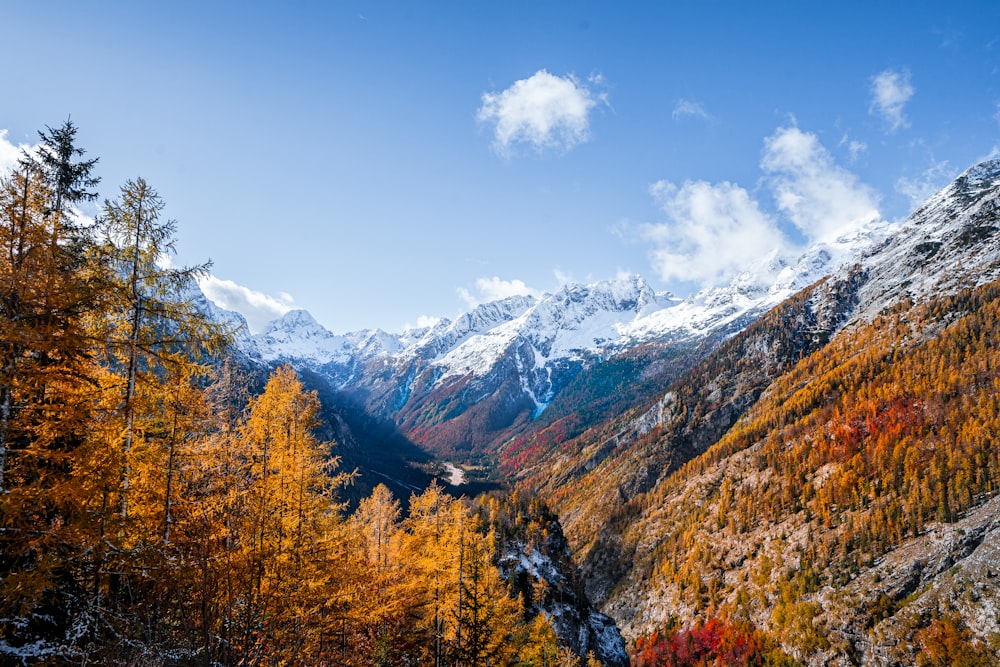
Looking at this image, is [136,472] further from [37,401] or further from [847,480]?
[847,480]

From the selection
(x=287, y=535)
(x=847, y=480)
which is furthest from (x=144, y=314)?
(x=847, y=480)

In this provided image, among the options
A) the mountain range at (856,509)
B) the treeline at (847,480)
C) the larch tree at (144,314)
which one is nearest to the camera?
the larch tree at (144,314)

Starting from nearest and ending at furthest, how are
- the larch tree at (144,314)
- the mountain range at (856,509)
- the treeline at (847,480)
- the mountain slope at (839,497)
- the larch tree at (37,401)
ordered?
the larch tree at (37,401), the larch tree at (144,314), the mountain range at (856,509), the mountain slope at (839,497), the treeline at (847,480)

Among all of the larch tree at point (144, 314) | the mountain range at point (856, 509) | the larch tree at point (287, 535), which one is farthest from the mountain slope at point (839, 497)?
the larch tree at point (144, 314)

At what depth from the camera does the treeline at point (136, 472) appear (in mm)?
Answer: 8648

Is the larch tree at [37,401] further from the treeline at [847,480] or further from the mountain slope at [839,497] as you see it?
the treeline at [847,480]

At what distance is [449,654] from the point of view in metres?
26.1

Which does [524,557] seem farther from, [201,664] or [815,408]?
[815,408]

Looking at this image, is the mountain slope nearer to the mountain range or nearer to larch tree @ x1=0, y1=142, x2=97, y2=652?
the mountain range

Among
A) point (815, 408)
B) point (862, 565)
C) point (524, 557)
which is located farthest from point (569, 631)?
point (815, 408)

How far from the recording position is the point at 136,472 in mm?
12805

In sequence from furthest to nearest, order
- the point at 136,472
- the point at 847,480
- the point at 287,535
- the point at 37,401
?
the point at 847,480, the point at 287,535, the point at 136,472, the point at 37,401

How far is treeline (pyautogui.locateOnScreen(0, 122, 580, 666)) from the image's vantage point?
28.4 ft

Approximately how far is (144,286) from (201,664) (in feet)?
32.1
